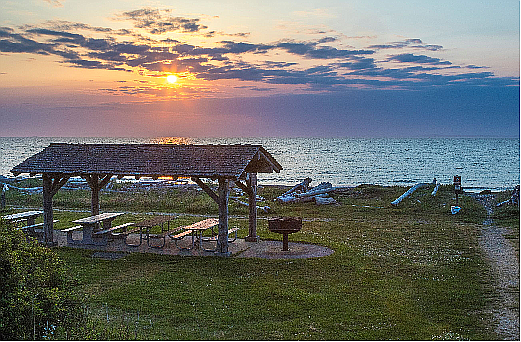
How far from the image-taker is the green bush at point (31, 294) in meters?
6.80

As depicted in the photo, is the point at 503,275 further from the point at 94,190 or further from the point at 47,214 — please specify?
the point at 47,214

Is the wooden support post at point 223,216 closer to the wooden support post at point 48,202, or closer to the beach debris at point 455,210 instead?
the wooden support post at point 48,202

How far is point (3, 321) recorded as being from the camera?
6.77 meters

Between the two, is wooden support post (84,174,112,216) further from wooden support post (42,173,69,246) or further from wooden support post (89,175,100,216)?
wooden support post (42,173,69,246)

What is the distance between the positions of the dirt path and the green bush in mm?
7034

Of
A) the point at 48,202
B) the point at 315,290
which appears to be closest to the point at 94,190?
the point at 48,202

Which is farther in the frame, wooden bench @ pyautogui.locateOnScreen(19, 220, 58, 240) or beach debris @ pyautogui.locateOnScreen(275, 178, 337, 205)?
beach debris @ pyautogui.locateOnScreen(275, 178, 337, 205)

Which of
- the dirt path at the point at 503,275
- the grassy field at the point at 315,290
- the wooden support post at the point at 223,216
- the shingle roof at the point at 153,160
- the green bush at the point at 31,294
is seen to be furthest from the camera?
the shingle roof at the point at 153,160

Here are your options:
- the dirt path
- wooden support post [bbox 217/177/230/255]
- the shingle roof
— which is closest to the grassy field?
the dirt path

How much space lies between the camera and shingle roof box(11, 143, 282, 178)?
14.1 metres

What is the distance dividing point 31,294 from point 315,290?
570cm

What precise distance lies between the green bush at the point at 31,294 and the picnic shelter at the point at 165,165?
244 inches

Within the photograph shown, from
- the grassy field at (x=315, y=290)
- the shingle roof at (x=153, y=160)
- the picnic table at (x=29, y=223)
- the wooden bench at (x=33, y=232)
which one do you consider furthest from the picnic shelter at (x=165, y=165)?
the grassy field at (x=315, y=290)

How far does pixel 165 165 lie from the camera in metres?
14.5
